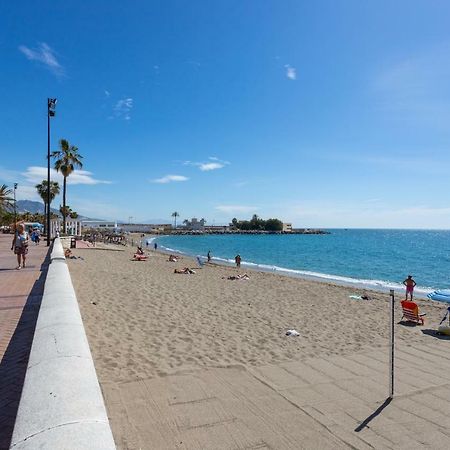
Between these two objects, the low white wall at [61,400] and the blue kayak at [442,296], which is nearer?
the low white wall at [61,400]

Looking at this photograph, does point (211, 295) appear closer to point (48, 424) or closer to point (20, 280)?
point (20, 280)

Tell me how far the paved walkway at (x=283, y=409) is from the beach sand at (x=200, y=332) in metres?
0.07

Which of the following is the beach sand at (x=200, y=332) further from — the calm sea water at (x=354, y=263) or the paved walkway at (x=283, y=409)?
the calm sea water at (x=354, y=263)

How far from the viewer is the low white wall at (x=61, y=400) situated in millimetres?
1756

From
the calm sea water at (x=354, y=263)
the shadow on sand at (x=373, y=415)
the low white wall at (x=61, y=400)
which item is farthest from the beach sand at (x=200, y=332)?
the calm sea water at (x=354, y=263)

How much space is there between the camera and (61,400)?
2.09 metres

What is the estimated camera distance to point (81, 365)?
267 cm

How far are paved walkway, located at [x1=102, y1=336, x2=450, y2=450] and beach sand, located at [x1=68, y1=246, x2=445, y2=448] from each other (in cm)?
7

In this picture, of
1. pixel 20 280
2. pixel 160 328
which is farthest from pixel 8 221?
pixel 160 328

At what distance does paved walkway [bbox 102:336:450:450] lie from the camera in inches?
135

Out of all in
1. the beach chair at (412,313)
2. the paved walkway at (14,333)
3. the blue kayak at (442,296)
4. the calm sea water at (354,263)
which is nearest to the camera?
the paved walkway at (14,333)

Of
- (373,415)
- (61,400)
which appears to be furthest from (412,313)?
(61,400)

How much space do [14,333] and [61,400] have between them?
410 centimetres

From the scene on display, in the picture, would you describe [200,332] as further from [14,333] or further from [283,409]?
[283,409]
